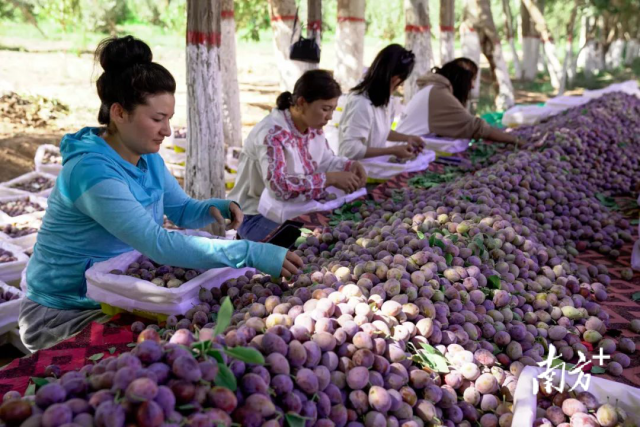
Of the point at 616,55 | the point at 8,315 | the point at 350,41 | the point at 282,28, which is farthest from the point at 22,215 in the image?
the point at 616,55

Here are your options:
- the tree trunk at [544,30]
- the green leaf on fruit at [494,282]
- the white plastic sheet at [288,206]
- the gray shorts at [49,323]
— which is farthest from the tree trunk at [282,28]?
the tree trunk at [544,30]

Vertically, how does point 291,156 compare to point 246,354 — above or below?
above

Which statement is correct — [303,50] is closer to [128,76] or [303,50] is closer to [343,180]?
[343,180]

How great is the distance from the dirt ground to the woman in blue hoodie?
313 mm

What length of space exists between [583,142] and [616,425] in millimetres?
3717

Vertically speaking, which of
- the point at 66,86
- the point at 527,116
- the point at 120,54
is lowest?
the point at 527,116

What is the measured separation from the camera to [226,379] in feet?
3.91

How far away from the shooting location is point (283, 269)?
78.8 inches

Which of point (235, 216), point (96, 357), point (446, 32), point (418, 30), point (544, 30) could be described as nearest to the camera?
point (96, 357)

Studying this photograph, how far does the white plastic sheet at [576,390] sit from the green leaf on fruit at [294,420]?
24.4 inches

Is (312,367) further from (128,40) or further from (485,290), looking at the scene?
(128,40)

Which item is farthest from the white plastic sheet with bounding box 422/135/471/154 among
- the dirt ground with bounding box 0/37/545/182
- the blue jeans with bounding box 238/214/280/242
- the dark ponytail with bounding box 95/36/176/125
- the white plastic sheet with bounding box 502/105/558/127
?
the dark ponytail with bounding box 95/36/176/125

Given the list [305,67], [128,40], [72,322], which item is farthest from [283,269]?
[305,67]

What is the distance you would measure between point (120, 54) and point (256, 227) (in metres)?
1.64
